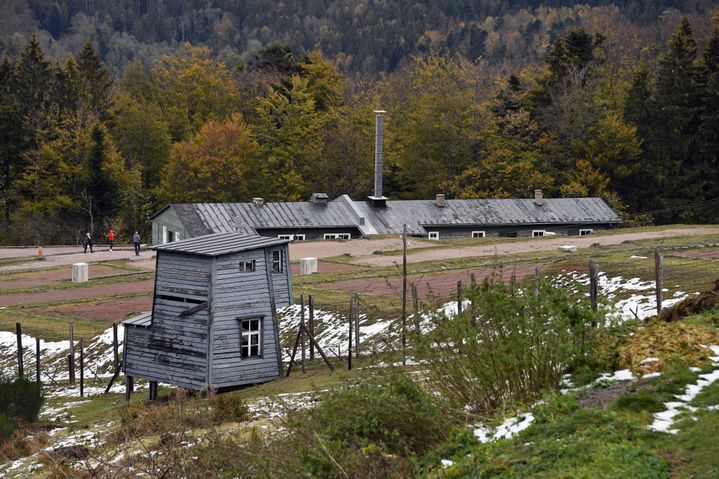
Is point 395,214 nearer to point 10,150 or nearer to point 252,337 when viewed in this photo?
point 10,150

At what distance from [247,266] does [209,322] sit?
1.89 metres

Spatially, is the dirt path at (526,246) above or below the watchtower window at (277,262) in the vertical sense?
below

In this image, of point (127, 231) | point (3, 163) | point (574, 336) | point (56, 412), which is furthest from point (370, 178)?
point (574, 336)

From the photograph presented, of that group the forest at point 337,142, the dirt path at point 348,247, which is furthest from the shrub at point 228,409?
the forest at point 337,142

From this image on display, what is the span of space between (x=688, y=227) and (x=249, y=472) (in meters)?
53.6

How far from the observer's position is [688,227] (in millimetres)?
63281

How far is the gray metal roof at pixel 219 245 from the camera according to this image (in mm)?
30438

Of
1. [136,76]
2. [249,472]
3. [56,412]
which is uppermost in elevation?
[136,76]

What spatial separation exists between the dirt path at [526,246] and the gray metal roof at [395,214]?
715 cm

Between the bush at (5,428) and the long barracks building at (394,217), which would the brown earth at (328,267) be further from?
the bush at (5,428)

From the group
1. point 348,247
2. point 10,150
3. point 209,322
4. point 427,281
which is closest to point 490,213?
point 348,247

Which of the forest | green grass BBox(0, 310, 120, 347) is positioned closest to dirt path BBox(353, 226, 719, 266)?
the forest

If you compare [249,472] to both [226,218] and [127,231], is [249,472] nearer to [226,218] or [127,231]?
[226,218]

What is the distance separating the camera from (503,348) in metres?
14.7
